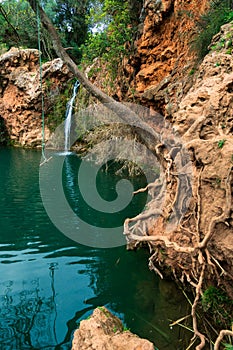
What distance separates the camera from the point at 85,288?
5180 millimetres

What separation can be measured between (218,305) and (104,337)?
1623mm

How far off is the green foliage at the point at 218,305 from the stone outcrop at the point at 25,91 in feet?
79.9

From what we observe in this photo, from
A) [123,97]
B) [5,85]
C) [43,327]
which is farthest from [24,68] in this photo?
[43,327]

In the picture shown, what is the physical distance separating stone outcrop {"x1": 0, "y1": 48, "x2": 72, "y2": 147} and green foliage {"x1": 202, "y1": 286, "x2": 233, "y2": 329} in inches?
959

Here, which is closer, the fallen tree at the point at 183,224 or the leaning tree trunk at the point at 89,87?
the fallen tree at the point at 183,224

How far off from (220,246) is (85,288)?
250 cm

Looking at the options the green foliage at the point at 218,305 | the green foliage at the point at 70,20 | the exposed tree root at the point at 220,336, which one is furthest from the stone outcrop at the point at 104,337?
the green foliage at the point at 70,20

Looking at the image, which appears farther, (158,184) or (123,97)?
(123,97)

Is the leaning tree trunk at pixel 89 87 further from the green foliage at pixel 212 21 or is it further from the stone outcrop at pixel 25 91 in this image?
the stone outcrop at pixel 25 91

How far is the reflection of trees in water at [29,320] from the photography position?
385cm

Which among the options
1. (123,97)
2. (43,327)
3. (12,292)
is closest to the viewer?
(43,327)

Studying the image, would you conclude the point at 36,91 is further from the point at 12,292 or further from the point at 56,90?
the point at 12,292

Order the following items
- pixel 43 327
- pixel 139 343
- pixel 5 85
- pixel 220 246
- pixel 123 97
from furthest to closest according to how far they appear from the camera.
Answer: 1. pixel 5 85
2. pixel 123 97
3. pixel 43 327
4. pixel 220 246
5. pixel 139 343

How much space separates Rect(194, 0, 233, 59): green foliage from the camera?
792 cm
